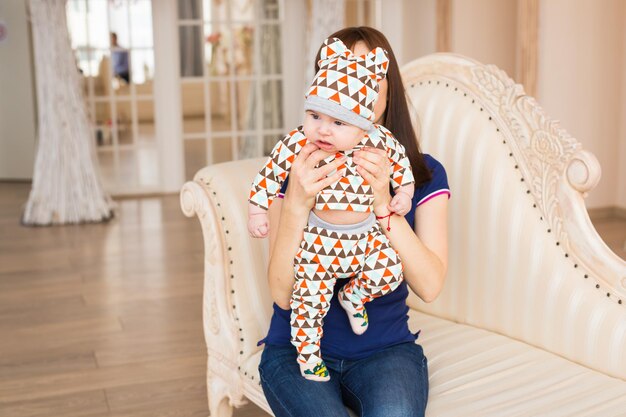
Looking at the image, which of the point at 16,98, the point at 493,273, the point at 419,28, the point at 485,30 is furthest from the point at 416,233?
the point at 16,98

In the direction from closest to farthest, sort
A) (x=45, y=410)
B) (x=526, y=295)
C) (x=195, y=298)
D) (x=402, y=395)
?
(x=402, y=395) < (x=526, y=295) < (x=45, y=410) < (x=195, y=298)

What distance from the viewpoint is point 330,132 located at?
178cm

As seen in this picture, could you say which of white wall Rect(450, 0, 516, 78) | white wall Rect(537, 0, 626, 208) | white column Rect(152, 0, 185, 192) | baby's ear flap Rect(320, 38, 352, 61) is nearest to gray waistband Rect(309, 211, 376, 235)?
baby's ear flap Rect(320, 38, 352, 61)

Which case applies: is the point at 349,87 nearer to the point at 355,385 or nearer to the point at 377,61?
the point at 377,61

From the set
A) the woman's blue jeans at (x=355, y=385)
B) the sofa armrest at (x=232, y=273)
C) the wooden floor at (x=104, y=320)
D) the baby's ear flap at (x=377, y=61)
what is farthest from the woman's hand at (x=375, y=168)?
the wooden floor at (x=104, y=320)

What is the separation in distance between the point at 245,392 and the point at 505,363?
683 millimetres

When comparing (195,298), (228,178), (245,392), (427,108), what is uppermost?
(427,108)

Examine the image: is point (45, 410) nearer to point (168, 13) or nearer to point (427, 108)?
point (427, 108)

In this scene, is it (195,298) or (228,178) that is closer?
(228,178)

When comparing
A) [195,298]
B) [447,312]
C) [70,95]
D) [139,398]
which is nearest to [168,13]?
[70,95]

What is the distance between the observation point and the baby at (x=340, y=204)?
1771mm

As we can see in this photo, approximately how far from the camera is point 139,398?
9.83 feet

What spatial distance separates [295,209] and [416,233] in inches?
13.4

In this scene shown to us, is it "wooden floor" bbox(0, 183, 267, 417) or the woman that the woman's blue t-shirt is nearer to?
the woman
